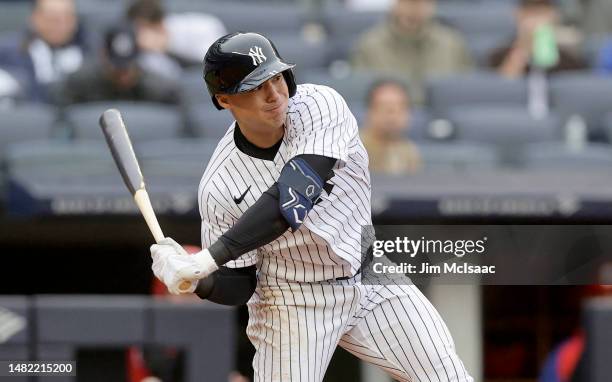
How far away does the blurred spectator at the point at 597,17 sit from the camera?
8812 mm

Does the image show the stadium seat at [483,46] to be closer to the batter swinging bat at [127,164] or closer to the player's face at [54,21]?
the player's face at [54,21]

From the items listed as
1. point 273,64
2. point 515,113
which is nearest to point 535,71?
point 515,113

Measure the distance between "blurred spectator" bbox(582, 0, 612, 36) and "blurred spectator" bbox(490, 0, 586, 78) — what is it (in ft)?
3.41

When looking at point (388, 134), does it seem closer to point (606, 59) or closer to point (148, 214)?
point (606, 59)

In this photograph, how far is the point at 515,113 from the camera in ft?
23.1

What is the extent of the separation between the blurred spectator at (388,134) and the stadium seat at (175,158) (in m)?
0.74

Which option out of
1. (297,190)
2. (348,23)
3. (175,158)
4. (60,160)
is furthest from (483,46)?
(297,190)

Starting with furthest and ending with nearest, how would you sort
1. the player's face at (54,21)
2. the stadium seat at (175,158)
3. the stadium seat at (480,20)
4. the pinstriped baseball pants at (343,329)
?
the stadium seat at (480,20), the player's face at (54,21), the stadium seat at (175,158), the pinstriped baseball pants at (343,329)

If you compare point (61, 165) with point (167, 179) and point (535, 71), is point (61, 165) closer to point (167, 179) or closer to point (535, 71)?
point (167, 179)

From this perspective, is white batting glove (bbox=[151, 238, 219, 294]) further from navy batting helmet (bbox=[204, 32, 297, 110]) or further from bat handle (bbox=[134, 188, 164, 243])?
navy batting helmet (bbox=[204, 32, 297, 110])

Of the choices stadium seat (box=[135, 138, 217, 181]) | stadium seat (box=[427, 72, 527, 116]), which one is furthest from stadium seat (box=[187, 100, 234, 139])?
stadium seat (box=[427, 72, 527, 116])

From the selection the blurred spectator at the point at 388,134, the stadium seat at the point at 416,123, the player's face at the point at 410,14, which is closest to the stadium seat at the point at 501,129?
the stadium seat at the point at 416,123

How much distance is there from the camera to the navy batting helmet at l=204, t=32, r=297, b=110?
3270 millimetres

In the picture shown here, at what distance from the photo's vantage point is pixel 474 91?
745cm
